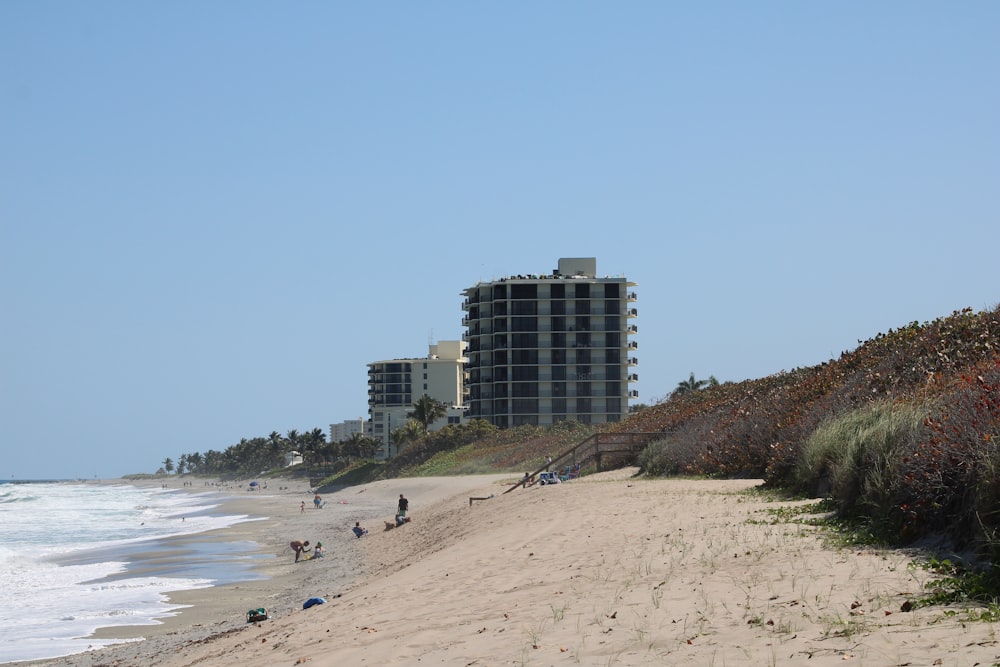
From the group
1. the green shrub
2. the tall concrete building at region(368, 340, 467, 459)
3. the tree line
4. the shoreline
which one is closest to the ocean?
the shoreline

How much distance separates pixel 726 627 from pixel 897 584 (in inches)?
78.6

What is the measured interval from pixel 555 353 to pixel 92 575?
7688 cm

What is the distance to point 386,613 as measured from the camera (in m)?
12.6

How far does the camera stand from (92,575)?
3077 cm

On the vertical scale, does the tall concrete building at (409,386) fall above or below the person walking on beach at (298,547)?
above

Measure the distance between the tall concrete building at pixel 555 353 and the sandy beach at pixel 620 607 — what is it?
81.7 meters

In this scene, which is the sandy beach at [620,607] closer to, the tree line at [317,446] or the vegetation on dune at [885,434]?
the vegetation on dune at [885,434]

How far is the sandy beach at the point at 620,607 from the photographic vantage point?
7996mm

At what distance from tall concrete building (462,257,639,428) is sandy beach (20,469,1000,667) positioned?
268 feet

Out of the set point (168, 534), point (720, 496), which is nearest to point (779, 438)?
point (720, 496)

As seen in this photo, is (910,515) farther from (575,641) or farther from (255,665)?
(255,665)

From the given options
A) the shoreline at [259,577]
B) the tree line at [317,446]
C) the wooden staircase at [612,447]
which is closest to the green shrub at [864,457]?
the shoreline at [259,577]

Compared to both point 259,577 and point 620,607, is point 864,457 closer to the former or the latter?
point 620,607

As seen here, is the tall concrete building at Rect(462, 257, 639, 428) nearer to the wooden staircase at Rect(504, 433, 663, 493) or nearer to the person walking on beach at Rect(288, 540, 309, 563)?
the wooden staircase at Rect(504, 433, 663, 493)
